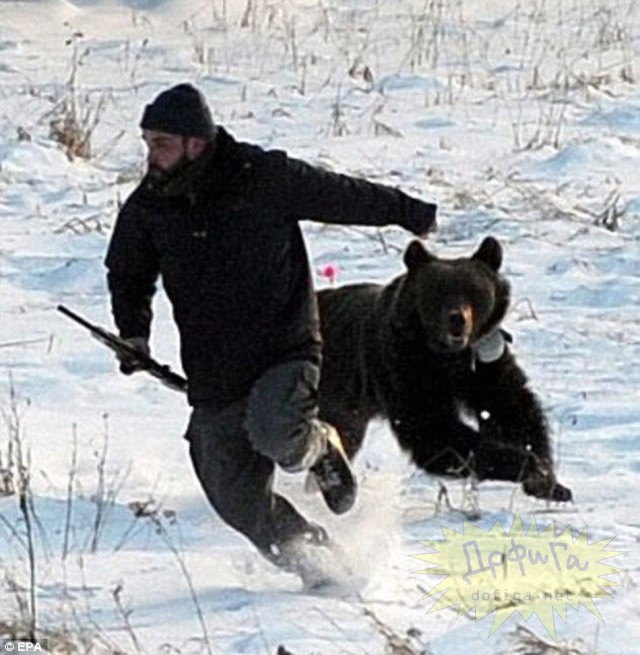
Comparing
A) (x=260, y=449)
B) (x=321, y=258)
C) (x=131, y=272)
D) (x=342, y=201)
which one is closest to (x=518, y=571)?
(x=260, y=449)

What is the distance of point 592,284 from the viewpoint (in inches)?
408

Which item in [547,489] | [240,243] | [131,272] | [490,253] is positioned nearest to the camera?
[240,243]

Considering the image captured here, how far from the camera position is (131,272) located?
261 inches

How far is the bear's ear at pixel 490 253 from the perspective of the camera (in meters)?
7.61

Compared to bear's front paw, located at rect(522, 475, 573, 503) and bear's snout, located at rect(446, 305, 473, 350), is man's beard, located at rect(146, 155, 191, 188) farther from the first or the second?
bear's front paw, located at rect(522, 475, 573, 503)

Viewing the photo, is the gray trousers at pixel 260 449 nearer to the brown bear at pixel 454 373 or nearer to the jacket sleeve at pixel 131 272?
the jacket sleeve at pixel 131 272

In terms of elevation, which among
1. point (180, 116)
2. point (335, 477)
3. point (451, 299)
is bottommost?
point (335, 477)

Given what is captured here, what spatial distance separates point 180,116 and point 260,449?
40.2 inches

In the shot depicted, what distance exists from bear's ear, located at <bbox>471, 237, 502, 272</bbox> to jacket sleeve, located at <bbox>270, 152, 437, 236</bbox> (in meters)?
1.04

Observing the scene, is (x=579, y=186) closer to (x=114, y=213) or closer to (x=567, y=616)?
(x=114, y=213)

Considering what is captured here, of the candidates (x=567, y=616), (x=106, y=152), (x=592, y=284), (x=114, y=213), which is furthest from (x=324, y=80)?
(x=567, y=616)

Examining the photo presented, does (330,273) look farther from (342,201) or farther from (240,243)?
(240,243)

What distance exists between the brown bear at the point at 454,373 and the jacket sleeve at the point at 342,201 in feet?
3.37

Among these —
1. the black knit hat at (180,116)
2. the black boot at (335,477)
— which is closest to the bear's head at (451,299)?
the black boot at (335,477)
